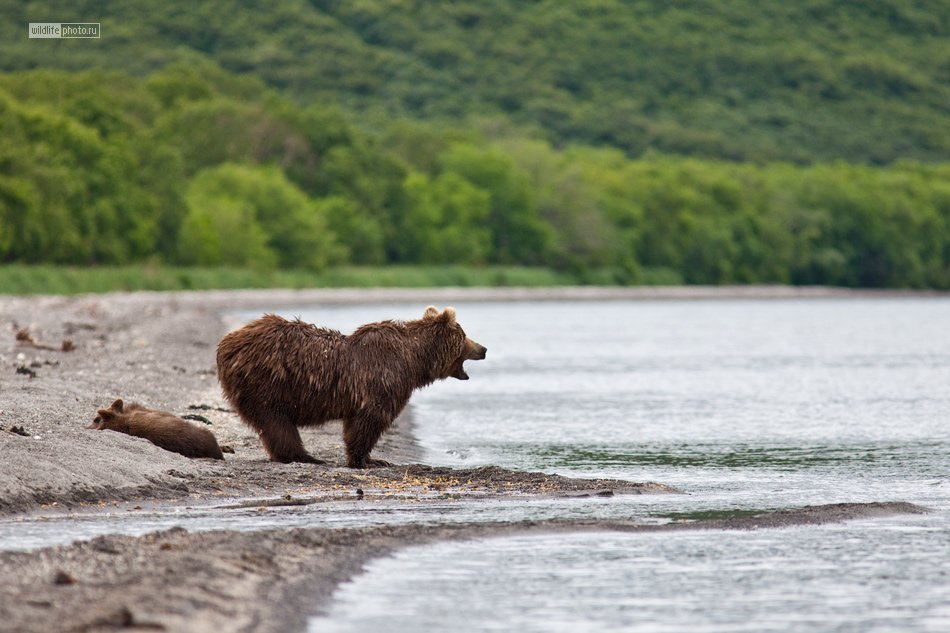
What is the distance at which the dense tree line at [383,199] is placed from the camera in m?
83.5

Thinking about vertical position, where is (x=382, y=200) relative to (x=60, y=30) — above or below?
below

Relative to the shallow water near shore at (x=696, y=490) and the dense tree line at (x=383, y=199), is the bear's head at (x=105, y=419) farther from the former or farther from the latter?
the dense tree line at (x=383, y=199)

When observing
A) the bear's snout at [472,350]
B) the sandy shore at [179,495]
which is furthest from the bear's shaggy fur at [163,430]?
the bear's snout at [472,350]

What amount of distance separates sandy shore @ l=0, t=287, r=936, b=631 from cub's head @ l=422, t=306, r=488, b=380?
112 cm

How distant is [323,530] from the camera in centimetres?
1284

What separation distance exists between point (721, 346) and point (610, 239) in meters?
79.6

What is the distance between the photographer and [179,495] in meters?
14.7

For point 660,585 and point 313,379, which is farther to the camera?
point 313,379

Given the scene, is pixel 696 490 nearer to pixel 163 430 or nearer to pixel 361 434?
pixel 361 434

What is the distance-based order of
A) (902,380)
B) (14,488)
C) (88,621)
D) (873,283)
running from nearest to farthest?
(88,621) → (14,488) → (902,380) → (873,283)

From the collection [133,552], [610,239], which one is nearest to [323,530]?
[133,552]

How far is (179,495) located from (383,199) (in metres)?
109

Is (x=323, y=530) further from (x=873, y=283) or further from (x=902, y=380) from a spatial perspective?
(x=873, y=283)

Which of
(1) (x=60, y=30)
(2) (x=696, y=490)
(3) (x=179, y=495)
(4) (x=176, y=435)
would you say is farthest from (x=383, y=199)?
(3) (x=179, y=495)
